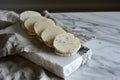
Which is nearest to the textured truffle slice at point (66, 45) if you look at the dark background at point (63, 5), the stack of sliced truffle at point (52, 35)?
the stack of sliced truffle at point (52, 35)

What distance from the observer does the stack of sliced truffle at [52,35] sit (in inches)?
20.8

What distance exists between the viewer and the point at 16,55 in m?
0.59

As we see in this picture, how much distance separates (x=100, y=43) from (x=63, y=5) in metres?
0.62

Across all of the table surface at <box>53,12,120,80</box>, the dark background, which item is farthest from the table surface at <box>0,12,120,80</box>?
the dark background

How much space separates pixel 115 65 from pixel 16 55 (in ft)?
0.81

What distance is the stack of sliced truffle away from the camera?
1.73ft

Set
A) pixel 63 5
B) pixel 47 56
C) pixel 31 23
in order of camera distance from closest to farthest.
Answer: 1. pixel 47 56
2. pixel 31 23
3. pixel 63 5

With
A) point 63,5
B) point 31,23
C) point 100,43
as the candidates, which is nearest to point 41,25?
point 31,23

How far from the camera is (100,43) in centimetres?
64

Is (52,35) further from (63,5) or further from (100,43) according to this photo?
(63,5)

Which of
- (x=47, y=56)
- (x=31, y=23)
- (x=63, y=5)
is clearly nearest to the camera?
(x=47, y=56)

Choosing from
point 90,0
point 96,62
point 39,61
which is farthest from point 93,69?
point 90,0

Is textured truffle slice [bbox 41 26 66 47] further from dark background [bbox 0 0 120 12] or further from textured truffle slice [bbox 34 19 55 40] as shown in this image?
dark background [bbox 0 0 120 12]

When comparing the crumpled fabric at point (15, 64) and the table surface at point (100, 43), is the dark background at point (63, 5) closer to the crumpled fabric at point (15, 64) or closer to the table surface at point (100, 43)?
the table surface at point (100, 43)
